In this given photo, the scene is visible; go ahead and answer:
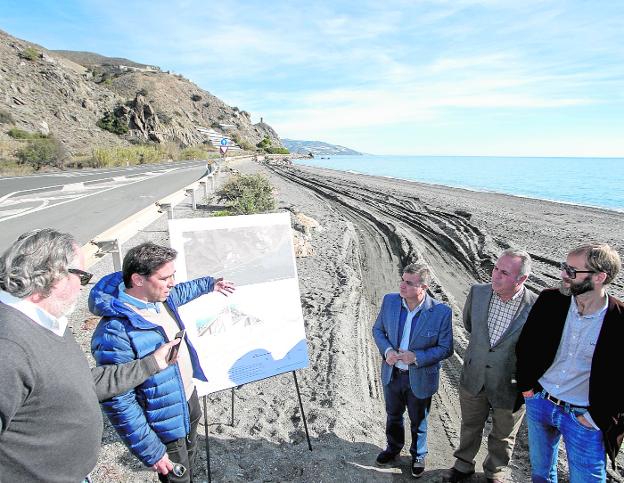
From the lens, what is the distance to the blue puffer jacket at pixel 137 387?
2.27m

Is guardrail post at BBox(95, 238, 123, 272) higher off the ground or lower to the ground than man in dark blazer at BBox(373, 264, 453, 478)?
higher

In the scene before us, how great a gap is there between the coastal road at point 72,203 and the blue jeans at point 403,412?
27.3 feet

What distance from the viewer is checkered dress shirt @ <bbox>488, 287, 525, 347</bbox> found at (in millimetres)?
3203

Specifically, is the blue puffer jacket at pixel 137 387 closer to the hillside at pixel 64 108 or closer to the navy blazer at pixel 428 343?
the navy blazer at pixel 428 343

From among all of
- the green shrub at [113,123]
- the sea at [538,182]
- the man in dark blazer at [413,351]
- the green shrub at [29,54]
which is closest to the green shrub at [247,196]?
the man in dark blazer at [413,351]

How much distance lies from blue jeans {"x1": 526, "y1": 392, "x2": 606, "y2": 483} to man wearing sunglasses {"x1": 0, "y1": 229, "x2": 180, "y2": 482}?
2884 mm

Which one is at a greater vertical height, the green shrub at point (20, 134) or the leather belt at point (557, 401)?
the green shrub at point (20, 134)

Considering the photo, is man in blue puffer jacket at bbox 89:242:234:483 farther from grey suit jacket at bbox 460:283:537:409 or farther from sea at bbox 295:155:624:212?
sea at bbox 295:155:624:212

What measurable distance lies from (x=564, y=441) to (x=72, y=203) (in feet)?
53.8

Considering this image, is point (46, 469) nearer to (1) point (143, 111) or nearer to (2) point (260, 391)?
(2) point (260, 391)

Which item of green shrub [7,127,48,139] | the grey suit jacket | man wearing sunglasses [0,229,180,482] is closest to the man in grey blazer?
the grey suit jacket

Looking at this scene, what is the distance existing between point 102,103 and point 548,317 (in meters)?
68.7

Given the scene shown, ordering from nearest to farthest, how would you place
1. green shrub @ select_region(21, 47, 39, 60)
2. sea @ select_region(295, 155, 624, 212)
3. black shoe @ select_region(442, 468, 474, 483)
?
black shoe @ select_region(442, 468, 474, 483) < sea @ select_region(295, 155, 624, 212) < green shrub @ select_region(21, 47, 39, 60)

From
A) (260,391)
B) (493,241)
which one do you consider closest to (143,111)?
(493,241)
